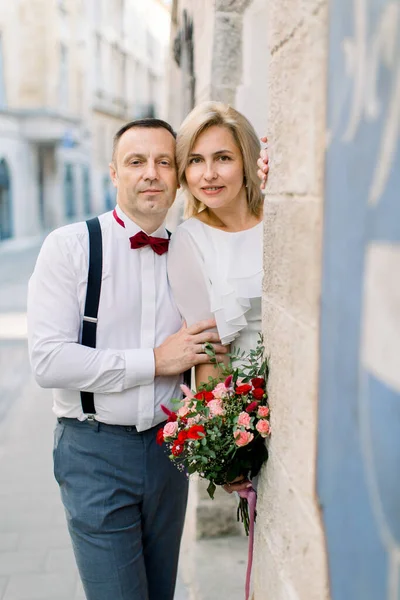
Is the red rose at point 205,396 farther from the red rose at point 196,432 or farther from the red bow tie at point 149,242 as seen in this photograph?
the red bow tie at point 149,242

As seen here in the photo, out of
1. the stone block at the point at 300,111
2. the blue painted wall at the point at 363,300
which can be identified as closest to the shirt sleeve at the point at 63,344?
the stone block at the point at 300,111

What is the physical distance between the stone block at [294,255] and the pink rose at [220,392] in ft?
0.80

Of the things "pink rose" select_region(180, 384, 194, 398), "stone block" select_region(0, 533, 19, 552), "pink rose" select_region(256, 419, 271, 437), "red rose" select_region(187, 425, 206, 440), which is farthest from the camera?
"stone block" select_region(0, 533, 19, 552)

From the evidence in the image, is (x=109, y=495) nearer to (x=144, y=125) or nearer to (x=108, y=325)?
(x=108, y=325)

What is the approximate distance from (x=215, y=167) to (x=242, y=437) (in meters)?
0.91

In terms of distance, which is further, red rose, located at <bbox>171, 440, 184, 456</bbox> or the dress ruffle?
the dress ruffle

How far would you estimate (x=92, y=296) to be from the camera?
214cm

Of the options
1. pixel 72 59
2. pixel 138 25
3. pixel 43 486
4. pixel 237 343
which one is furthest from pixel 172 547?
pixel 138 25

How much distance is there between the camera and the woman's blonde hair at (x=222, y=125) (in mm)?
2232

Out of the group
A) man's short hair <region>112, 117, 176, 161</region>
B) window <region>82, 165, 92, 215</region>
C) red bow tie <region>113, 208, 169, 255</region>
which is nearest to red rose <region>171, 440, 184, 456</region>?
red bow tie <region>113, 208, 169, 255</region>

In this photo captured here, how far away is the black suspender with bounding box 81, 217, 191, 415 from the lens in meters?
2.14

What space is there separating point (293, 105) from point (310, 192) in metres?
0.20

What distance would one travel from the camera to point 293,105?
136cm

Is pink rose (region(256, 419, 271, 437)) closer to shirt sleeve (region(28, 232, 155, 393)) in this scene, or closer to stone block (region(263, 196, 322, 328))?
stone block (region(263, 196, 322, 328))
